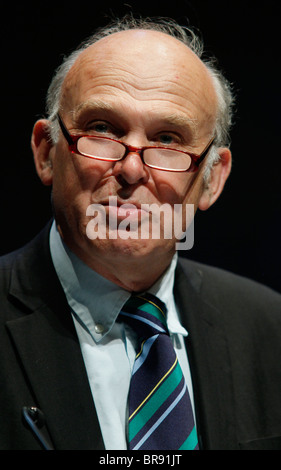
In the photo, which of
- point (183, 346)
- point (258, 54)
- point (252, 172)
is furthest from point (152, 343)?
point (258, 54)

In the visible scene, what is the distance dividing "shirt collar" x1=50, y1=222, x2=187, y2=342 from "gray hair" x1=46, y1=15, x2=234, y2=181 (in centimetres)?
35

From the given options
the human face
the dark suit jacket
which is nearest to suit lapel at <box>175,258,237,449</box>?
the dark suit jacket

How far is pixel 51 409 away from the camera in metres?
1.42

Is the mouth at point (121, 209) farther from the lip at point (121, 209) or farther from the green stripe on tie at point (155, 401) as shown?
the green stripe on tie at point (155, 401)

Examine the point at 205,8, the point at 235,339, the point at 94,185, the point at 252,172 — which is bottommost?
the point at 235,339

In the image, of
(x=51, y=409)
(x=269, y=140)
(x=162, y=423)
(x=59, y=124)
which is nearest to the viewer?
(x=51, y=409)

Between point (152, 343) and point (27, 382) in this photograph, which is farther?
point (152, 343)

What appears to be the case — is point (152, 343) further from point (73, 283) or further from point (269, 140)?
point (269, 140)

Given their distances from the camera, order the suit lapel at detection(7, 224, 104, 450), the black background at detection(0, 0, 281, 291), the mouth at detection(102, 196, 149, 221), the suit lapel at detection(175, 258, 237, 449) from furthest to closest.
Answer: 1. the black background at detection(0, 0, 281, 291)
2. the suit lapel at detection(175, 258, 237, 449)
3. the mouth at detection(102, 196, 149, 221)
4. the suit lapel at detection(7, 224, 104, 450)

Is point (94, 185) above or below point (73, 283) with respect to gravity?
above

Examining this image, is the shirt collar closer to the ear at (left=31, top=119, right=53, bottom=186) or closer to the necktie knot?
the necktie knot

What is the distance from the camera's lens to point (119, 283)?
1.66 m

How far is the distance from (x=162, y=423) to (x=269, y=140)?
1.15 meters

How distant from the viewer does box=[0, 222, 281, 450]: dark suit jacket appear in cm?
143
